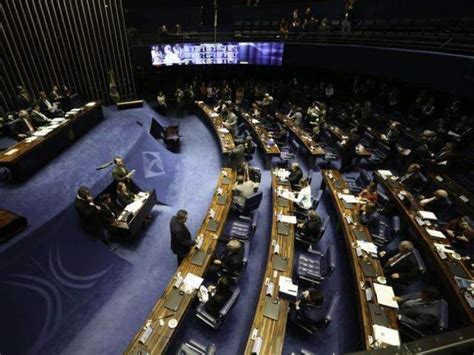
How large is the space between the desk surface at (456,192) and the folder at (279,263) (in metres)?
5.31

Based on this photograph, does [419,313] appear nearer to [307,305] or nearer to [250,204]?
[307,305]

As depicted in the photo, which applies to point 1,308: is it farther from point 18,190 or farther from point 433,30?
point 433,30

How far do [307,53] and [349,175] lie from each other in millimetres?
8172

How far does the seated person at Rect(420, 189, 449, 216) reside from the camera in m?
6.74

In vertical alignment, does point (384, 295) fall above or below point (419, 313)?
above

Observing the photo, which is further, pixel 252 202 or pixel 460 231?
pixel 252 202

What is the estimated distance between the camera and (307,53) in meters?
14.6

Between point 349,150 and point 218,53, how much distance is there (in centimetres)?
1031

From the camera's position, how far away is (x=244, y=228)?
6.68m

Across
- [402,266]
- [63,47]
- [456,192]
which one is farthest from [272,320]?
[63,47]

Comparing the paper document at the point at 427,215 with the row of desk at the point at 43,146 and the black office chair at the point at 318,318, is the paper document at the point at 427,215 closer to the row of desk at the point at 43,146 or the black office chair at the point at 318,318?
the black office chair at the point at 318,318

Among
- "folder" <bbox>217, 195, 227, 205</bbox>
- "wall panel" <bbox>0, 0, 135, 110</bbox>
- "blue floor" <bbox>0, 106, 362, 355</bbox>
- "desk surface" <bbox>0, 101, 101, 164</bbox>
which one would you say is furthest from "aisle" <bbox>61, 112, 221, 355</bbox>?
"wall panel" <bbox>0, 0, 135, 110</bbox>

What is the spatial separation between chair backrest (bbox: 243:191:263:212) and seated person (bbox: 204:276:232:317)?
254 cm

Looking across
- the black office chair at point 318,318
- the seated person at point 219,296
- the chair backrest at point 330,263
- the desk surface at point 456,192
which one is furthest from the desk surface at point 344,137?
the seated person at point 219,296
